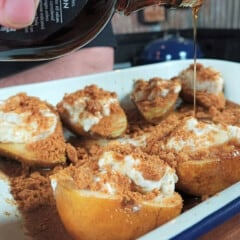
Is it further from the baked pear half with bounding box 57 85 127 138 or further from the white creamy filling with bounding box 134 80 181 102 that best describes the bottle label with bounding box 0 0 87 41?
the white creamy filling with bounding box 134 80 181 102

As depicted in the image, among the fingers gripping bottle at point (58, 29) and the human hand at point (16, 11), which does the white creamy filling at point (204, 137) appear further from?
the human hand at point (16, 11)

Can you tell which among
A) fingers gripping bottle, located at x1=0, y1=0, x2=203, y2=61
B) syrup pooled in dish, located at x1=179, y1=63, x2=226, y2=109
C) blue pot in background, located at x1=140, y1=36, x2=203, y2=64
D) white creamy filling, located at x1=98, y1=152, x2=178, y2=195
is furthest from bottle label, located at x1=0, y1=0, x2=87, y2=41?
blue pot in background, located at x1=140, y1=36, x2=203, y2=64

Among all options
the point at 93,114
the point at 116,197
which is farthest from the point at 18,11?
the point at 93,114

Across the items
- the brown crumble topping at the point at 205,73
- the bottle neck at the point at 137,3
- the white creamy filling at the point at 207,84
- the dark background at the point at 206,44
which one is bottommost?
the dark background at the point at 206,44

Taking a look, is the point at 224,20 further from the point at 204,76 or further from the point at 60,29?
the point at 60,29

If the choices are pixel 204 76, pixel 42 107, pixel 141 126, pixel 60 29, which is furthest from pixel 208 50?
pixel 60 29

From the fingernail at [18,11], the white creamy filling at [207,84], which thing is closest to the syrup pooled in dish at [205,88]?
the white creamy filling at [207,84]

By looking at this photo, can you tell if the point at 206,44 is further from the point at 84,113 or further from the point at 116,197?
the point at 116,197
